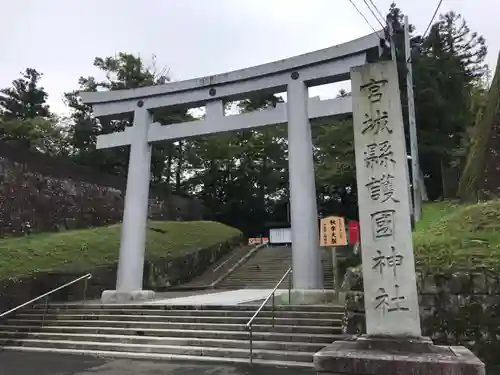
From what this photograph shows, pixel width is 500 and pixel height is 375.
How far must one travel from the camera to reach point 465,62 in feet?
74.7

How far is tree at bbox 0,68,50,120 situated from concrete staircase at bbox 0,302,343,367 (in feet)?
92.1

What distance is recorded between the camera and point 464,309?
6.03 meters

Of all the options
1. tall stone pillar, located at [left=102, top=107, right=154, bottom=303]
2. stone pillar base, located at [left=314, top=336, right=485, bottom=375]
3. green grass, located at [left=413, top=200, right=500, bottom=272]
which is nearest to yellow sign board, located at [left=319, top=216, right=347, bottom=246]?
green grass, located at [left=413, top=200, right=500, bottom=272]

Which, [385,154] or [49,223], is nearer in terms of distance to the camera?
[385,154]

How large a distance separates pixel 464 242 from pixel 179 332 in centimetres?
542

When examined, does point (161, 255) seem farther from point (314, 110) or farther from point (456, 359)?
point (456, 359)

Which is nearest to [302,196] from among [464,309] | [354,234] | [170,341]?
[170,341]

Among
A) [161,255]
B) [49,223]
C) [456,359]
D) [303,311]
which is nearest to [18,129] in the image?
[49,223]

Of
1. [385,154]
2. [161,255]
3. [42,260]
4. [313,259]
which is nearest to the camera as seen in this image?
[385,154]

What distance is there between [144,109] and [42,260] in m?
5.34

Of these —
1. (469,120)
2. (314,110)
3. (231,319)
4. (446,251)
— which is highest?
(469,120)

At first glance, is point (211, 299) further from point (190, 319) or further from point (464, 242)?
point (464, 242)

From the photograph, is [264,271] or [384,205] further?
[264,271]

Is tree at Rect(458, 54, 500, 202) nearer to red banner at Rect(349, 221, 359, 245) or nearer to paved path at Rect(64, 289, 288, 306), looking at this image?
red banner at Rect(349, 221, 359, 245)
